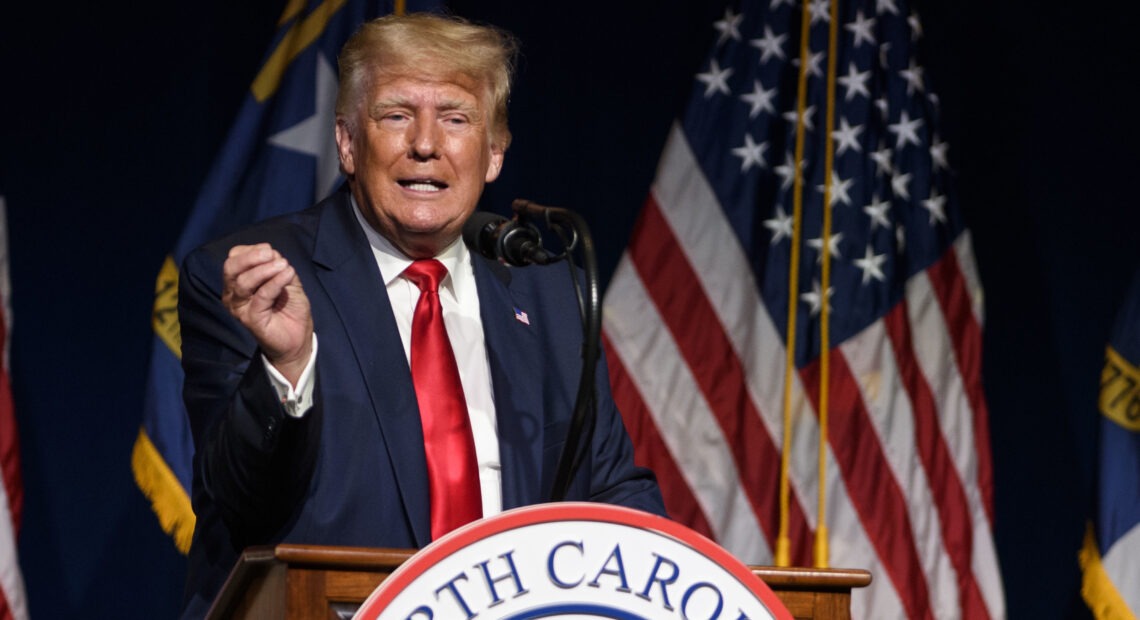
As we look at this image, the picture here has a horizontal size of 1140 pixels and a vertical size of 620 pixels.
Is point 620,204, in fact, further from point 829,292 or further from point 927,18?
point 927,18

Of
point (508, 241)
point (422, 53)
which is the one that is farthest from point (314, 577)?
point (422, 53)

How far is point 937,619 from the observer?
3701 mm

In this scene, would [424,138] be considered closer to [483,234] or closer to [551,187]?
[483,234]

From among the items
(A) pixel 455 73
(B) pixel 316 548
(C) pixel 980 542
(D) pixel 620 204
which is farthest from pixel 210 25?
(B) pixel 316 548

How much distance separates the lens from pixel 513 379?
1931 mm

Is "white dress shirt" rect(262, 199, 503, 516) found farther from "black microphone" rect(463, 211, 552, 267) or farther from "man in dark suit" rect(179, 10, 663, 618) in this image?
"black microphone" rect(463, 211, 552, 267)

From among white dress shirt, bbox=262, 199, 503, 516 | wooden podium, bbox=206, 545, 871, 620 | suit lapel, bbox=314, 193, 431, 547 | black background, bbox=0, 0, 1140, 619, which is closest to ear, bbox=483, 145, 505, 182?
white dress shirt, bbox=262, 199, 503, 516

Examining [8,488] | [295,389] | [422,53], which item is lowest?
[8,488]

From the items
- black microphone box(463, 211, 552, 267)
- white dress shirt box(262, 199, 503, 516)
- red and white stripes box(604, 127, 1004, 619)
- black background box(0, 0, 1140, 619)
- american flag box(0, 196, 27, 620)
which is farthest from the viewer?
red and white stripes box(604, 127, 1004, 619)

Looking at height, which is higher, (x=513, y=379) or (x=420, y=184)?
(x=420, y=184)

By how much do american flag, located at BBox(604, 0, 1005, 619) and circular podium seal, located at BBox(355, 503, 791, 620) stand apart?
2.42 m

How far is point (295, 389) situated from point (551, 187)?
2.57 meters

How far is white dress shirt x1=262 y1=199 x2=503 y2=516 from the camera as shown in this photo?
188 centimetres

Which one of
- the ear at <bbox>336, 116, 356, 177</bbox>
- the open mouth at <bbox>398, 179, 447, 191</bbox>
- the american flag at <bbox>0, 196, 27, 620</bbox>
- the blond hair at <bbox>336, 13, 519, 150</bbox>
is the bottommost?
the american flag at <bbox>0, 196, 27, 620</bbox>
